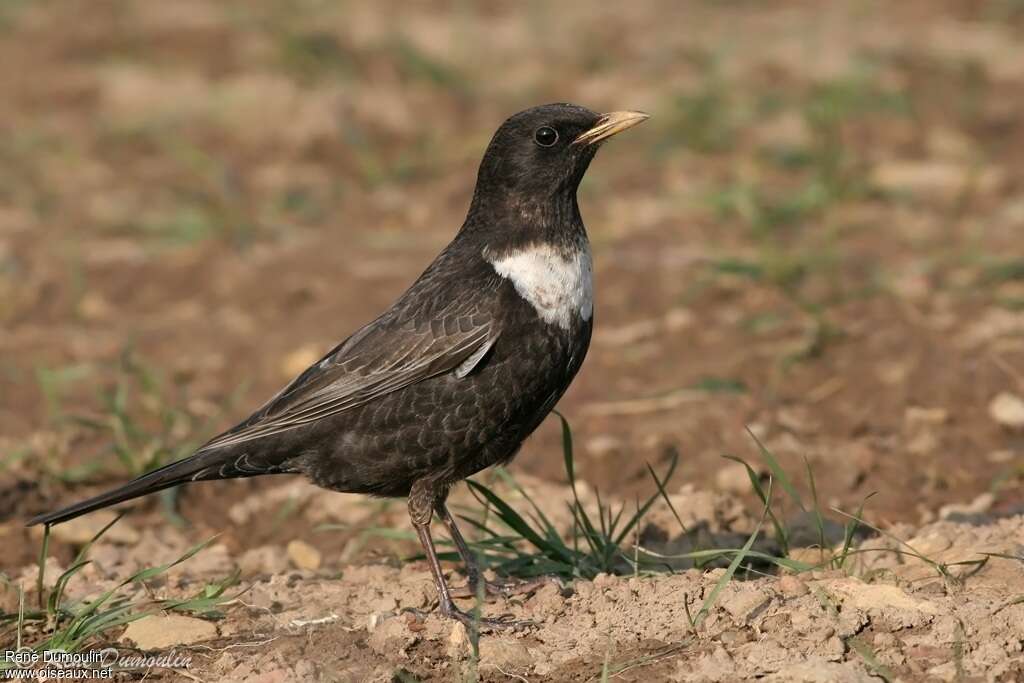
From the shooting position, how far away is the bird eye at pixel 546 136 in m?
5.31

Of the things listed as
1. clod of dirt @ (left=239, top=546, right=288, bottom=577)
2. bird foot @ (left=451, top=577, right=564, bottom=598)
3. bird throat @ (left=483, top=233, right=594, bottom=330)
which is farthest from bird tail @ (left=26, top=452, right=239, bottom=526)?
bird throat @ (left=483, top=233, right=594, bottom=330)

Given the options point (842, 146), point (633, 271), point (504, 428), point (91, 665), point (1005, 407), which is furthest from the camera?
point (842, 146)

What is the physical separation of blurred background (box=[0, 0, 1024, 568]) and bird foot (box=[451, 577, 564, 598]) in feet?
3.67

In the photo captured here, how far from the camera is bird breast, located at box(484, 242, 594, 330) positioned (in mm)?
4941

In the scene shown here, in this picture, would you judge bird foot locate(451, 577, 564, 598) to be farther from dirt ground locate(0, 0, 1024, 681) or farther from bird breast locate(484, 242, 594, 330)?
bird breast locate(484, 242, 594, 330)

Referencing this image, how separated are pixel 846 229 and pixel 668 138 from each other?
1.69 meters

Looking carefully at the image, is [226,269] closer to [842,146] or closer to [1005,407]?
[842,146]

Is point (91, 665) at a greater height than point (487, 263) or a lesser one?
lesser

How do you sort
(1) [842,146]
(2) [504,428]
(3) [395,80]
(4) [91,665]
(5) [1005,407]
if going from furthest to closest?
1. (3) [395,80]
2. (1) [842,146]
3. (5) [1005,407]
4. (2) [504,428]
5. (4) [91,665]

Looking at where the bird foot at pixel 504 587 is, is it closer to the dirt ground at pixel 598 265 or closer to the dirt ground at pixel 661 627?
the dirt ground at pixel 661 627

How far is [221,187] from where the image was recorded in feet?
32.3

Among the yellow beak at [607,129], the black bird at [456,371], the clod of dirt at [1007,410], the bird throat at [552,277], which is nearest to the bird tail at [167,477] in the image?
the black bird at [456,371]

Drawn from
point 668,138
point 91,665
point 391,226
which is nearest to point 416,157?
point 391,226

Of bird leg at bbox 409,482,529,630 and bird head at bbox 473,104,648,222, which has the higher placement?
bird head at bbox 473,104,648,222
